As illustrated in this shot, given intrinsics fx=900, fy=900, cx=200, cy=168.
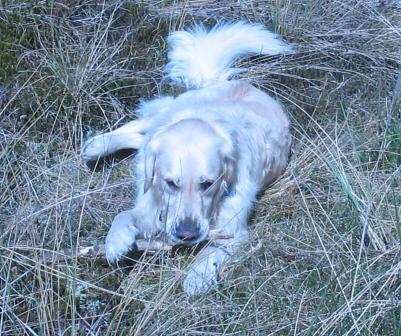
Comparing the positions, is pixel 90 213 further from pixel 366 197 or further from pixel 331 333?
pixel 331 333

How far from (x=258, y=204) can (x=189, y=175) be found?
0.82 metres

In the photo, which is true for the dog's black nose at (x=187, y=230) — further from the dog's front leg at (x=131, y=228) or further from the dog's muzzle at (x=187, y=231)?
the dog's front leg at (x=131, y=228)

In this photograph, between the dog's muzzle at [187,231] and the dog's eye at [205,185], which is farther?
the dog's eye at [205,185]

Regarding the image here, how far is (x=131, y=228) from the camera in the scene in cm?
420

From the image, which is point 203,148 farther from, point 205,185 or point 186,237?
point 186,237

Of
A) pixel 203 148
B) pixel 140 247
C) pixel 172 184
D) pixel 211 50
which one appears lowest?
pixel 140 247

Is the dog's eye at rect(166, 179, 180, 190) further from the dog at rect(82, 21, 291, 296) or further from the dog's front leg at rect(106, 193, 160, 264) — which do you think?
the dog's front leg at rect(106, 193, 160, 264)

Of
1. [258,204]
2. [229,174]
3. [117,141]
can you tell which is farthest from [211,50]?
[229,174]

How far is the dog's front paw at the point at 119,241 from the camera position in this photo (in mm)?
3982

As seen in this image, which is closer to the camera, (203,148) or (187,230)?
(187,230)

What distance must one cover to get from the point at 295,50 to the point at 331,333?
10.6 feet

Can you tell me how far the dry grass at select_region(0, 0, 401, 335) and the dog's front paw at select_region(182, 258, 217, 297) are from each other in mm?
50

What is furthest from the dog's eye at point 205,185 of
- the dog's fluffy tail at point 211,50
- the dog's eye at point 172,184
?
the dog's fluffy tail at point 211,50

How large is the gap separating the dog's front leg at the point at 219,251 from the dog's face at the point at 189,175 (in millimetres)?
79
